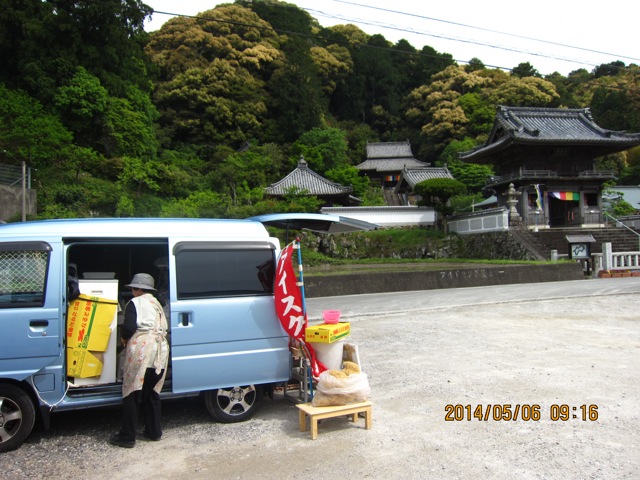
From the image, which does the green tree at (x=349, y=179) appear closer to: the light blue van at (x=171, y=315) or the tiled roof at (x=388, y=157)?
the tiled roof at (x=388, y=157)

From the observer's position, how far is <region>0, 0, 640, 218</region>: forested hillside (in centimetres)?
2633

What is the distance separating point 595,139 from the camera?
30203mm

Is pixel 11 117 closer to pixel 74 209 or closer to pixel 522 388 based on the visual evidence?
pixel 74 209

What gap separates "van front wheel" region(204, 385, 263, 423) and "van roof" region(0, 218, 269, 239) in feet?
5.30

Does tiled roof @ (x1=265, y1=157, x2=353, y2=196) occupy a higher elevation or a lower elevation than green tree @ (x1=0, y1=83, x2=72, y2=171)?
lower

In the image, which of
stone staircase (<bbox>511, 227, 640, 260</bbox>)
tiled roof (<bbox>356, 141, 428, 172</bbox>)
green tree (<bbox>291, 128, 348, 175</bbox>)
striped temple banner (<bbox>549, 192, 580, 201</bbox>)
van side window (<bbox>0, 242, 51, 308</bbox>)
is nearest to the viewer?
van side window (<bbox>0, 242, 51, 308</bbox>)

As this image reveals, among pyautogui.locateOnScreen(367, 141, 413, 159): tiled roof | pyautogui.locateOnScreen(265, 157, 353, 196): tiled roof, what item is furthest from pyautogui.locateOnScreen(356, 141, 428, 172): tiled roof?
pyautogui.locateOnScreen(265, 157, 353, 196): tiled roof

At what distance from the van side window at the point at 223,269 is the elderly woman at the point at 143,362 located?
350 mm

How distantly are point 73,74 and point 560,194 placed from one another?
33229 mm

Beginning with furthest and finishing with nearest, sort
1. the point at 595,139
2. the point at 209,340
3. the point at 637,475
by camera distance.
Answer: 1. the point at 595,139
2. the point at 209,340
3. the point at 637,475

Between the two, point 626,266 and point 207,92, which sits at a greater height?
point 207,92

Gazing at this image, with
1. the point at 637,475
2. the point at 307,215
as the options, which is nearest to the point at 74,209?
the point at 307,215

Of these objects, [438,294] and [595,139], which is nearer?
[438,294]

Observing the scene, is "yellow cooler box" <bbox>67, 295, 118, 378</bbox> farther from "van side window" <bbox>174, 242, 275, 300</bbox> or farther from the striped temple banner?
the striped temple banner
